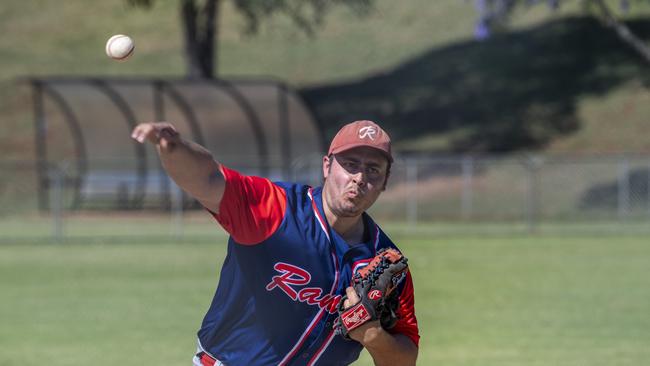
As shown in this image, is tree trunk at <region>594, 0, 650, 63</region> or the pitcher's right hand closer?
the pitcher's right hand

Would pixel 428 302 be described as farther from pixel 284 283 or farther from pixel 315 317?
pixel 284 283

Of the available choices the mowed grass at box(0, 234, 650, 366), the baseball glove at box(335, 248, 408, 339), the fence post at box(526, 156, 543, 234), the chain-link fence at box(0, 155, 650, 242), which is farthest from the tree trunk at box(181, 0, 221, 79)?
the baseball glove at box(335, 248, 408, 339)

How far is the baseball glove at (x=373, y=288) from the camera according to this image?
16.0 feet

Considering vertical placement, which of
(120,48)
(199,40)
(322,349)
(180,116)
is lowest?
(322,349)

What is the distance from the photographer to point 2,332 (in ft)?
40.4

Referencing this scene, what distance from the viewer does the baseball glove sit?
4.89 metres

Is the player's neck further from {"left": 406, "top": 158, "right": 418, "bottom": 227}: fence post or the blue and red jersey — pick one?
{"left": 406, "top": 158, "right": 418, "bottom": 227}: fence post

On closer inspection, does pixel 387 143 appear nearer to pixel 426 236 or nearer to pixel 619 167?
pixel 426 236

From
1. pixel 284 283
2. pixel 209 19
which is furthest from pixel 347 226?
pixel 209 19

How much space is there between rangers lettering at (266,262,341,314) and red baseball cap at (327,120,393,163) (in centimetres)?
58

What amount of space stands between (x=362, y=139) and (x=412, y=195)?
2421cm

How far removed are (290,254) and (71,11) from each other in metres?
54.2

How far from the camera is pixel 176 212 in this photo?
1064 inches

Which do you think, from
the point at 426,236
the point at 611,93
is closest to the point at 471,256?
the point at 426,236
